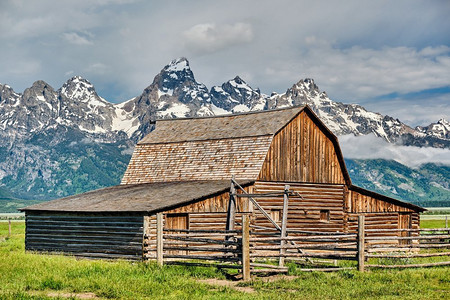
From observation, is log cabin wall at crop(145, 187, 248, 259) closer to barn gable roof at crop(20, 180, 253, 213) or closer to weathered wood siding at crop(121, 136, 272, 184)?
barn gable roof at crop(20, 180, 253, 213)

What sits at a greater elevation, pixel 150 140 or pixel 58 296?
pixel 150 140

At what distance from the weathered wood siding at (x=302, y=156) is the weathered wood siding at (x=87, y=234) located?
9.03 metres

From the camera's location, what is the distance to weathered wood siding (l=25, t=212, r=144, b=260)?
28.0 m

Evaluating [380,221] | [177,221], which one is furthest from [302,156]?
[177,221]

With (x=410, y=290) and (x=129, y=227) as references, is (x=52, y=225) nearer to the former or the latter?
(x=129, y=227)

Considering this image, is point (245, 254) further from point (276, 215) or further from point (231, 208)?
point (276, 215)

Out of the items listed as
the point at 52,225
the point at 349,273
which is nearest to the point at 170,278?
the point at 349,273

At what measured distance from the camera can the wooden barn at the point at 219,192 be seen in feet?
95.0

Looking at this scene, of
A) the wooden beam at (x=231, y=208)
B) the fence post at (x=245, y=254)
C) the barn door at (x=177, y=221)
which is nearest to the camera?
the fence post at (x=245, y=254)

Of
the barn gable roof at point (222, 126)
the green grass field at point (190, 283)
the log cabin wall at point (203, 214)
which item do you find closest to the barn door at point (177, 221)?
the log cabin wall at point (203, 214)

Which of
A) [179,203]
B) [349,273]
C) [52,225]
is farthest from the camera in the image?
[52,225]

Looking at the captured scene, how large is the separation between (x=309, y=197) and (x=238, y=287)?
56.5ft

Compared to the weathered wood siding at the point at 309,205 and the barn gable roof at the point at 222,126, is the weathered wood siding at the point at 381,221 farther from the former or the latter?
the barn gable roof at the point at 222,126

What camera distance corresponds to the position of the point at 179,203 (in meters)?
27.7
